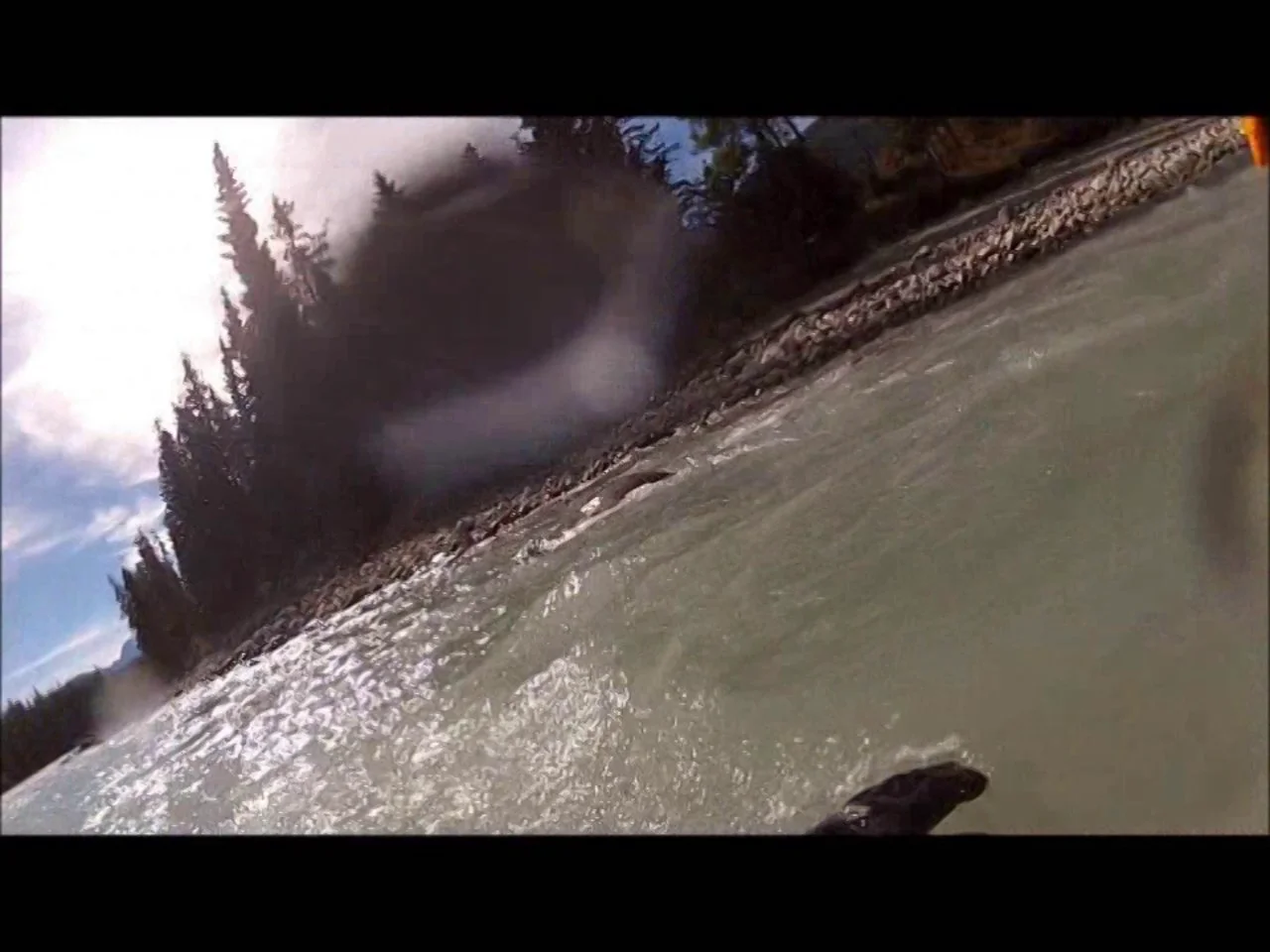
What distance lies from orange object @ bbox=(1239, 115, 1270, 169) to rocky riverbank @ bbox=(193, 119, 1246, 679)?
0.05 meters

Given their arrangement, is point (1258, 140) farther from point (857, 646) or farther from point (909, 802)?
point (909, 802)

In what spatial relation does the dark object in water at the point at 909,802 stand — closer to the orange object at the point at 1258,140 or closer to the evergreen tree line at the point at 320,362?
the evergreen tree line at the point at 320,362

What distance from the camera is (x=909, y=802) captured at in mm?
1625

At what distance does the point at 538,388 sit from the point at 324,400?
51cm

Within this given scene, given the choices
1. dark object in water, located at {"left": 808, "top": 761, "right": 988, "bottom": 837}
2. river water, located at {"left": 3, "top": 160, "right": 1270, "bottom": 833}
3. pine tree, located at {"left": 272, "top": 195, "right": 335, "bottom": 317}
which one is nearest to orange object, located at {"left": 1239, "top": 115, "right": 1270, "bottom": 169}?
river water, located at {"left": 3, "top": 160, "right": 1270, "bottom": 833}

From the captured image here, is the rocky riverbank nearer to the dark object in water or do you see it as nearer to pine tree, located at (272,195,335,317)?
pine tree, located at (272,195,335,317)

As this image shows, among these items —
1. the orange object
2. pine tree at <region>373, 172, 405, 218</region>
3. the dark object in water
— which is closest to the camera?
the dark object in water

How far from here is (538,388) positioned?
2064 mm

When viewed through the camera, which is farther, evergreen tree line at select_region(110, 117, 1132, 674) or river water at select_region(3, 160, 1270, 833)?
evergreen tree line at select_region(110, 117, 1132, 674)

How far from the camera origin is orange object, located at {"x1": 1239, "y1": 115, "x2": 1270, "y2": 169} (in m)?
1.82

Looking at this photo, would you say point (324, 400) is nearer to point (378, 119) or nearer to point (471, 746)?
point (378, 119)

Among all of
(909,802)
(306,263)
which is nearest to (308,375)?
(306,263)

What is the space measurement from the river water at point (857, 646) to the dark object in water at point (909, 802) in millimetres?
29
